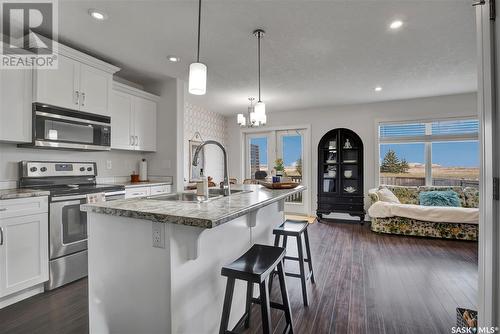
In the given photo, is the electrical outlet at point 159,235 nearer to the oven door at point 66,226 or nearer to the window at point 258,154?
the oven door at point 66,226

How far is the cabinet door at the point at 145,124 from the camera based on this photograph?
12.3 feet

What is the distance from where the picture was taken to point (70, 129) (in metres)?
2.80

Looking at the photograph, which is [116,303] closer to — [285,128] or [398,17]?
[398,17]

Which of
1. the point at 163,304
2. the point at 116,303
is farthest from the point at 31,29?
the point at 163,304

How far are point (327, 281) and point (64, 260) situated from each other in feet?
8.72

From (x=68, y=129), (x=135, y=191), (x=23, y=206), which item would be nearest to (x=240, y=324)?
(x=23, y=206)

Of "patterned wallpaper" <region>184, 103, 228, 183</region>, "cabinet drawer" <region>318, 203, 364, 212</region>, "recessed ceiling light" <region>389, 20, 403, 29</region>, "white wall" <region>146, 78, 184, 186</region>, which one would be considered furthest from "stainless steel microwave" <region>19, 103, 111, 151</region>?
"cabinet drawer" <region>318, 203, 364, 212</region>

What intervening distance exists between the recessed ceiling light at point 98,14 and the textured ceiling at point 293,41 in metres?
0.05

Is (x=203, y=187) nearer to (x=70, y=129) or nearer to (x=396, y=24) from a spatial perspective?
(x=70, y=129)

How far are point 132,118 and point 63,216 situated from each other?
1.67 metres

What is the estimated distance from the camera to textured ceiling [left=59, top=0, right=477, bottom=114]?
2.17m

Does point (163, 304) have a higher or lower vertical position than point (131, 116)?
lower

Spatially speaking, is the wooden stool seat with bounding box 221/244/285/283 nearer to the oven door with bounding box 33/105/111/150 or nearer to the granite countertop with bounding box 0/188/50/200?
the granite countertop with bounding box 0/188/50/200

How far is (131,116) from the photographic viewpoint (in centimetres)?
364
